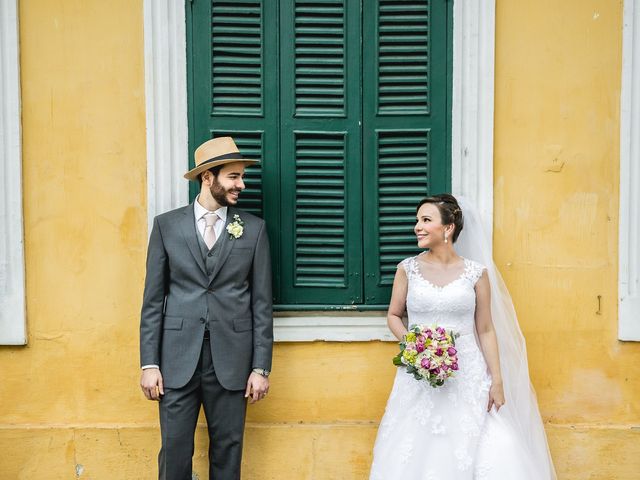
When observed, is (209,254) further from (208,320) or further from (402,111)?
(402,111)

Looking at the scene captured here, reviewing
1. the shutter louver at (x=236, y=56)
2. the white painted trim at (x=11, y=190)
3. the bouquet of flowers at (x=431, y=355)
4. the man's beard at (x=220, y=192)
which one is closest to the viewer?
the bouquet of flowers at (x=431, y=355)

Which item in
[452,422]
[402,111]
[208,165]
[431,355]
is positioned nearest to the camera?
[431,355]

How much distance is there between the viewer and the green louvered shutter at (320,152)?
4340mm

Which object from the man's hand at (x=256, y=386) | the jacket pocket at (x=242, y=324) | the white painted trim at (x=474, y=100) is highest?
the white painted trim at (x=474, y=100)

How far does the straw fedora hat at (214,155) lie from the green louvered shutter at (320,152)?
497 millimetres

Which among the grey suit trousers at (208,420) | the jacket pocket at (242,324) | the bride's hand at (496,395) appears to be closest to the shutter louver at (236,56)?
the jacket pocket at (242,324)

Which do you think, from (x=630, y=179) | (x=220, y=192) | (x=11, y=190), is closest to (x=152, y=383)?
(x=220, y=192)

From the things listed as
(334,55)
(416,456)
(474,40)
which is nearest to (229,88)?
(334,55)

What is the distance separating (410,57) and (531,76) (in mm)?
766

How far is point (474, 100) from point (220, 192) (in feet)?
5.52

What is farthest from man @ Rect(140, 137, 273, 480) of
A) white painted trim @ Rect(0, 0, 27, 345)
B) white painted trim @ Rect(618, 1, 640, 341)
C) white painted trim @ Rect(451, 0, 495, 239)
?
white painted trim @ Rect(618, 1, 640, 341)

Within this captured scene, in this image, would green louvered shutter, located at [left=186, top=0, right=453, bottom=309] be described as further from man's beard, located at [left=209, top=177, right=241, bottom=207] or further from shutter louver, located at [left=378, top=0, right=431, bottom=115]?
man's beard, located at [left=209, top=177, right=241, bottom=207]

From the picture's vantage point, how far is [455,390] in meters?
3.80

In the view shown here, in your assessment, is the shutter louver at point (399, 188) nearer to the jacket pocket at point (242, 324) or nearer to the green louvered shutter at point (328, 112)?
the green louvered shutter at point (328, 112)
